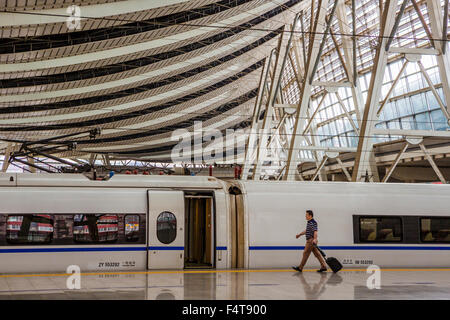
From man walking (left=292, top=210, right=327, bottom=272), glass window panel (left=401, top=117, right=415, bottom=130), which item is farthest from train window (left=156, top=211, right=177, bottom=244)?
glass window panel (left=401, top=117, right=415, bottom=130)

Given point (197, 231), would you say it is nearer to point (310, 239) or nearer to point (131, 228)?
point (131, 228)

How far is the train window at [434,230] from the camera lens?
14.8 m

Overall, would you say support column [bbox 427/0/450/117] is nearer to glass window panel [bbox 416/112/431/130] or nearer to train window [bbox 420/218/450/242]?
glass window panel [bbox 416/112/431/130]

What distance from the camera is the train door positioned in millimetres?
13172

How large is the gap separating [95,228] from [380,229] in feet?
25.5

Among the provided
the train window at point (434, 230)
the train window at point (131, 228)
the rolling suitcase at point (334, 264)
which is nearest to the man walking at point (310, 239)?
the rolling suitcase at point (334, 264)

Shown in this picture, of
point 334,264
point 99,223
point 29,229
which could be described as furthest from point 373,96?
point 29,229

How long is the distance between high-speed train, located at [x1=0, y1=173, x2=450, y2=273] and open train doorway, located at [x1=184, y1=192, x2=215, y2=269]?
1.2 inches

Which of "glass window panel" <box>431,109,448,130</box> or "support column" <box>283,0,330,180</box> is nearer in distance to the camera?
"support column" <box>283,0,330,180</box>

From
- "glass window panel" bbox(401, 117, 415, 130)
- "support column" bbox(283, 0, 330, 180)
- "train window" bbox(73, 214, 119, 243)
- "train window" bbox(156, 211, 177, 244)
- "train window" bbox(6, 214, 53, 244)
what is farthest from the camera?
"glass window panel" bbox(401, 117, 415, 130)

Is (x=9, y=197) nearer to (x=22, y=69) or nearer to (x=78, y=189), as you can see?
(x=78, y=189)

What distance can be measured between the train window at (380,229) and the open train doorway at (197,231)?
14.1ft

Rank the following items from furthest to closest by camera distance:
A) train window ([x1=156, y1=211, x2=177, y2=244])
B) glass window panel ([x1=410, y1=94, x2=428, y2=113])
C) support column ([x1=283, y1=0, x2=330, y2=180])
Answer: glass window panel ([x1=410, y1=94, x2=428, y2=113]), support column ([x1=283, y1=0, x2=330, y2=180]), train window ([x1=156, y1=211, x2=177, y2=244])

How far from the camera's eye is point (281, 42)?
38.7 m
